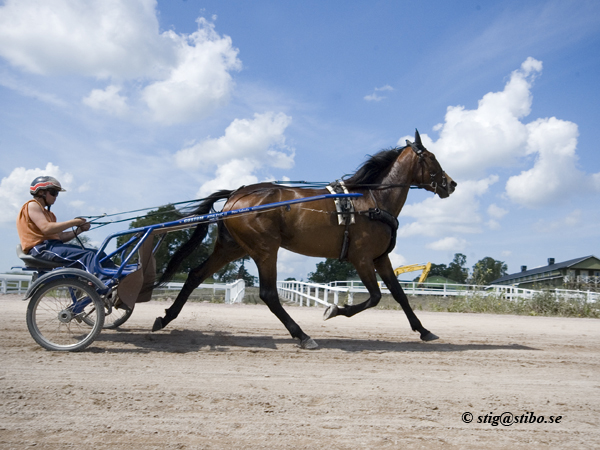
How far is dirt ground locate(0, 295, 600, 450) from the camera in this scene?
9.06 feet

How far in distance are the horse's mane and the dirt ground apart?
210 cm

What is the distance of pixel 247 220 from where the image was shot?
18.7 feet

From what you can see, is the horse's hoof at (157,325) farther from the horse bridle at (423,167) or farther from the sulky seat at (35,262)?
the horse bridle at (423,167)

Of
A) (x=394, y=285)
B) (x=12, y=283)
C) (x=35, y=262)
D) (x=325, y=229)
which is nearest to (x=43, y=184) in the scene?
(x=35, y=262)

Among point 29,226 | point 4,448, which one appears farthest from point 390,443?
A: point 29,226

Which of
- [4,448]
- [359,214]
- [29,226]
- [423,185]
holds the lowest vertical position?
[4,448]

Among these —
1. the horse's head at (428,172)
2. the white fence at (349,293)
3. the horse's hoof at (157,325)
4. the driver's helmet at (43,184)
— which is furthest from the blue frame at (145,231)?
the white fence at (349,293)

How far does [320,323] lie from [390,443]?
18.8 ft

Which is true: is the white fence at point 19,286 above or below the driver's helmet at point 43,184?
below

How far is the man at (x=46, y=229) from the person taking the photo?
4.99 metres

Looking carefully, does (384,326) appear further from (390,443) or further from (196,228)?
(390,443)

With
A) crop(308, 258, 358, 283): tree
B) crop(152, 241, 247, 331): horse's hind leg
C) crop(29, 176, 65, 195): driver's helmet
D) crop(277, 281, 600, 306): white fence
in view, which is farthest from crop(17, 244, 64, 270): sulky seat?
crop(308, 258, 358, 283): tree

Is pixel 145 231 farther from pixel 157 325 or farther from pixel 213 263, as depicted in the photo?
pixel 157 325

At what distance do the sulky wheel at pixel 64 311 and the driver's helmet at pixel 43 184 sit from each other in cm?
106
